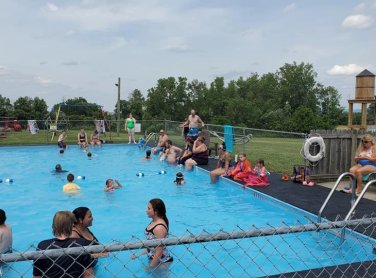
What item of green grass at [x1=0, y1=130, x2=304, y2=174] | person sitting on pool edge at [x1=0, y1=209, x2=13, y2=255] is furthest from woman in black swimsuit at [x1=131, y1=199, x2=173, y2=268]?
green grass at [x1=0, y1=130, x2=304, y2=174]

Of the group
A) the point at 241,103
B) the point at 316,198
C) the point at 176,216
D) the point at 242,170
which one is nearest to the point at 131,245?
the point at 176,216

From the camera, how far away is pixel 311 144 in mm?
10602

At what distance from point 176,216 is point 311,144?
167 inches

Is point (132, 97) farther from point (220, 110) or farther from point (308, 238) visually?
point (308, 238)

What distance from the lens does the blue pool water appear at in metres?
6.20

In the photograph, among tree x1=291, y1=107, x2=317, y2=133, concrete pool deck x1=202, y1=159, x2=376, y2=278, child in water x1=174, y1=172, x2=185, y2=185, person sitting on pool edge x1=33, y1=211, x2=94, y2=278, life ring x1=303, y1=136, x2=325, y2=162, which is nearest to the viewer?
person sitting on pool edge x1=33, y1=211, x2=94, y2=278

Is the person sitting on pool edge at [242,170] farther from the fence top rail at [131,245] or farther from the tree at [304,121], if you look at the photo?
the tree at [304,121]

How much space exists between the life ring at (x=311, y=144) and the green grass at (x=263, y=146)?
84.4 inches

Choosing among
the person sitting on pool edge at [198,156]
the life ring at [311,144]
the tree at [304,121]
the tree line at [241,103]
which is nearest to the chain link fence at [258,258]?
the life ring at [311,144]

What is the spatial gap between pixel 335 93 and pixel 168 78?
2874 centimetres

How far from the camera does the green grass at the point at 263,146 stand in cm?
1499

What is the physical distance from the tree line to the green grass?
12.5 meters

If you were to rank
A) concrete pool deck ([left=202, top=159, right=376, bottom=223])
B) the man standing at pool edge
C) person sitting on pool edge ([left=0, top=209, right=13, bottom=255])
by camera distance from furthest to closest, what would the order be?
the man standing at pool edge → concrete pool deck ([left=202, top=159, right=376, bottom=223]) → person sitting on pool edge ([left=0, top=209, right=13, bottom=255])

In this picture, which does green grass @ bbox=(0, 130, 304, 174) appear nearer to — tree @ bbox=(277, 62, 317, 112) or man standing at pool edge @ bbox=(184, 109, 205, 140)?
man standing at pool edge @ bbox=(184, 109, 205, 140)
